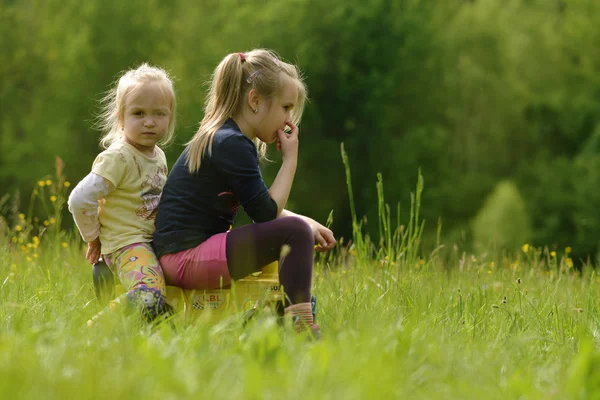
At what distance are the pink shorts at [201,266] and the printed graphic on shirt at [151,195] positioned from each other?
26 centimetres

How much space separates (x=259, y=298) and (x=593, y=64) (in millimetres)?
24757

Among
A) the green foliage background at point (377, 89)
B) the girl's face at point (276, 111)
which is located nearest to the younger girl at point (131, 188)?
the girl's face at point (276, 111)

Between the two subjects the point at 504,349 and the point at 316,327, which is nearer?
the point at 504,349

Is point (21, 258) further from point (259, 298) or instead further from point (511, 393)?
point (511, 393)

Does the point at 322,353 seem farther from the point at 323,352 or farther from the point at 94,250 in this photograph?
the point at 94,250

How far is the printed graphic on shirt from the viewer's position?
11.4 ft

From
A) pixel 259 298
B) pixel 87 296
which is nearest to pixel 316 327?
pixel 259 298

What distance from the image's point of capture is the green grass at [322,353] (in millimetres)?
1938

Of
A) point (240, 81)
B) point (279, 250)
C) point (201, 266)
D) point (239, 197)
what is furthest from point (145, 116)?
point (279, 250)

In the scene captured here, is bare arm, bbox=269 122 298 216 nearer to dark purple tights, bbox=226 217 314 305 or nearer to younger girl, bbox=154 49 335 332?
younger girl, bbox=154 49 335 332

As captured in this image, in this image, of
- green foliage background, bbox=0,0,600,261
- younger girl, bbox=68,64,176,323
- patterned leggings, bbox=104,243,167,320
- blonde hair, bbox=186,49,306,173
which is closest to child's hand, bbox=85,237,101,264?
younger girl, bbox=68,64,176,323

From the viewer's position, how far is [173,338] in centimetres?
258

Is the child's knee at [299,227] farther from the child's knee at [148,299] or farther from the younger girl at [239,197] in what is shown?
the child's knee at [148,299]

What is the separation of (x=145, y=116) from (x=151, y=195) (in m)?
0.33
